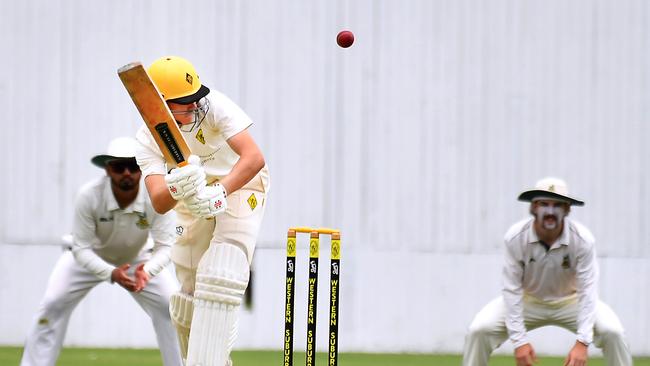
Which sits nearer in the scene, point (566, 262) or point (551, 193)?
point (551, 193)

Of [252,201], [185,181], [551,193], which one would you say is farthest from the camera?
[551,193]

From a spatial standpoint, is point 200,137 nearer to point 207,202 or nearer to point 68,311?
point 207,202

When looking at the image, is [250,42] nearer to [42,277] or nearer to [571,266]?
[42,277]

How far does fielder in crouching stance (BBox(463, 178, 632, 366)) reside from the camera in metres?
5.39

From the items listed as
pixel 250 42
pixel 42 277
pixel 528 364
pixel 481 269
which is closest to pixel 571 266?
pixel 528 364

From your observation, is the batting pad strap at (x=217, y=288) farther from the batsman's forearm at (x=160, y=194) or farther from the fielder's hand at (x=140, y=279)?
the fielder's hand at (x=140, y=279)

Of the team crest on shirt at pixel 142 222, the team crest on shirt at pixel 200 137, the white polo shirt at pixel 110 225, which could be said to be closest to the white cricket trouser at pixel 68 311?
the white polo shirt at pixel 110 225

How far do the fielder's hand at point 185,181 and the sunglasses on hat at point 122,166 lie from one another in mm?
1521

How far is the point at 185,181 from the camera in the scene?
4.07 m

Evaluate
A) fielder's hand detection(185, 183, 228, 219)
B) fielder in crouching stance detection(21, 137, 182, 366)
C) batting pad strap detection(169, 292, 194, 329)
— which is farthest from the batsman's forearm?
fielder in crouching stance detection(21, 137, 182, 366)

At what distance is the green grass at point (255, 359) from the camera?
6.72 metres

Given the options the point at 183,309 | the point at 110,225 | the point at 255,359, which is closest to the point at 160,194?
the point at 183,309

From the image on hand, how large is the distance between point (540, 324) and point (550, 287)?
0.22m

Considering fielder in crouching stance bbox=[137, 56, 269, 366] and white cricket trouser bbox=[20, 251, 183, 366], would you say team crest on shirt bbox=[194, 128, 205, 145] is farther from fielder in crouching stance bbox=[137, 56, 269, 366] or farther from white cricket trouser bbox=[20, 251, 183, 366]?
white cricket trouser bbox=[20, 251, 183, 366]
